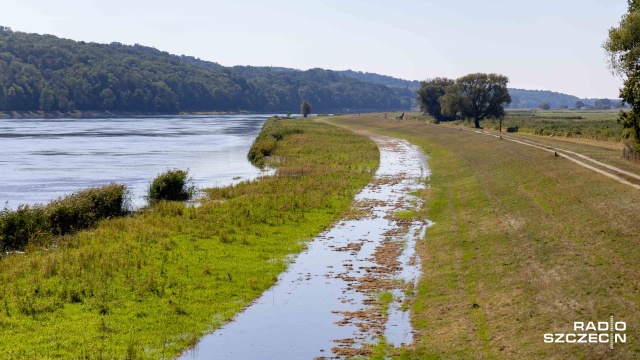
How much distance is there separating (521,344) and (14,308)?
604 inches

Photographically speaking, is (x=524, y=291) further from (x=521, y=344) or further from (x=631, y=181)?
(x=631, y=181)

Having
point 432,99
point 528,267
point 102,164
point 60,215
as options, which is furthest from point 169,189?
point 432,99

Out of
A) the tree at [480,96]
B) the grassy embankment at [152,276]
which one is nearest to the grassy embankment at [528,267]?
the grassy embankment at [152,276]

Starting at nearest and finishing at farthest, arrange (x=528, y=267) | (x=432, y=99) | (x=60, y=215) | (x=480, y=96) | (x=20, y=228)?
(x=528, y=267) → (x=20, y=228) → (x=60, y=215) → (x=480, y=96) → (x=432, y=99)

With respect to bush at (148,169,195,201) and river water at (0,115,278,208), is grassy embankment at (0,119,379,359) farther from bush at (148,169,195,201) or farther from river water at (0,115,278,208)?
river water at (0,115,278,208)

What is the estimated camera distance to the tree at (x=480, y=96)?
407 feet

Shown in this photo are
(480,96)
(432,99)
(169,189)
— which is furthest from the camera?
(432,99)

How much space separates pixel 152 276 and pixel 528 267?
45.9 feet

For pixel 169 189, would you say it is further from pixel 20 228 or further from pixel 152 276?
pixel 152 276

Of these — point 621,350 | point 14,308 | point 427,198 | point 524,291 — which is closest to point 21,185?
point 427,198

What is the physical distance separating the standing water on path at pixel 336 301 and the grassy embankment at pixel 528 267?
3.26 ft

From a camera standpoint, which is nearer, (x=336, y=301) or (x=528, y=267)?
(x=336, y=301)

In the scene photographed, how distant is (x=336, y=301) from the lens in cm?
2292

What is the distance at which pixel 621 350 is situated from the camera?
15.8m
